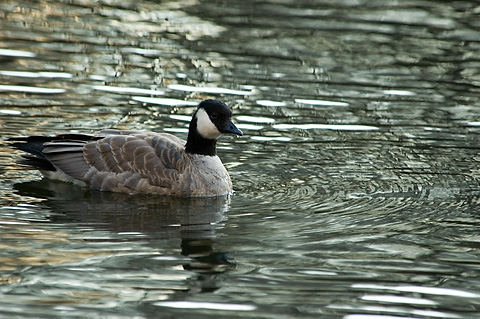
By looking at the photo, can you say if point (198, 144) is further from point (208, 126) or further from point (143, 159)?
point (143, 159)

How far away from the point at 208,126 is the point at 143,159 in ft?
3.04

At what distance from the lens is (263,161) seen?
1405cm

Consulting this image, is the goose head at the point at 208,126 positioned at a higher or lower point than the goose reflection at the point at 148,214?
higher

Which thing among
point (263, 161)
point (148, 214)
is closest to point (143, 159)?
point (148, 214)

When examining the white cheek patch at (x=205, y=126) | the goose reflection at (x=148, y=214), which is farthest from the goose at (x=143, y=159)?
the goose reflection at (x=148, y=214)

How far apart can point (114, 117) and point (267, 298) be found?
7.17 metres

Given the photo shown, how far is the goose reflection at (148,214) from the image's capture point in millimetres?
10531

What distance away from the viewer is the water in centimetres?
929

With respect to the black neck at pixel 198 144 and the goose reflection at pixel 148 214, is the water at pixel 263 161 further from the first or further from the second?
the black neck at pixel 198 144

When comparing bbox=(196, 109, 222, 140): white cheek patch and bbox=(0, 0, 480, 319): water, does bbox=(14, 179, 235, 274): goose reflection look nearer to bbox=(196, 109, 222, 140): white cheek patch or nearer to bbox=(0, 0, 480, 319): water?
bbox=(0, 0, 480, 319): water

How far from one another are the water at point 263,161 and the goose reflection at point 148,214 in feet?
0.13

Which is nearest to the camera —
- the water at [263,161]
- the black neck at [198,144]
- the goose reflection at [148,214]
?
the water at [263,161]

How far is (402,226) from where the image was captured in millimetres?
11461

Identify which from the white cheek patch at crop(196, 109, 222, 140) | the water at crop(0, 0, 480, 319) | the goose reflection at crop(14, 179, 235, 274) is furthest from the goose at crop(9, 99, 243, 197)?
the water at crop(0, 0, 480, 319)
